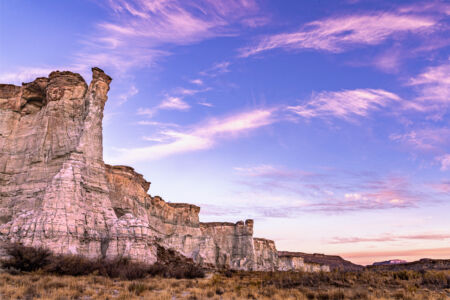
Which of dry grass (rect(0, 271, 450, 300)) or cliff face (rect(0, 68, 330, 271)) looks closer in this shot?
dry grass (rect(0, 271, 450, 300))

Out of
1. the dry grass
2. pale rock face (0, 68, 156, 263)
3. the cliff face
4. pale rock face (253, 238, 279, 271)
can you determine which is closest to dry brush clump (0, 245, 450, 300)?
the dry grass

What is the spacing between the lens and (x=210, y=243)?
63.8 meters

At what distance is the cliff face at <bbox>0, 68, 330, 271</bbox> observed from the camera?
82.5ft

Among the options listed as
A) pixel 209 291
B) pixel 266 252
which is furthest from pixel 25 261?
pixel 266 252

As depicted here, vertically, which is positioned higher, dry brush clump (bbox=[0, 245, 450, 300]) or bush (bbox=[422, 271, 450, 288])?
bush (bbox=[422, 271, 450, 288])

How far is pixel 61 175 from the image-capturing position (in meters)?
27.3

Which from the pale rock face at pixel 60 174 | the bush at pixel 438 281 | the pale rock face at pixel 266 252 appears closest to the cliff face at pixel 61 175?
the pale rock face at pixel 60 174

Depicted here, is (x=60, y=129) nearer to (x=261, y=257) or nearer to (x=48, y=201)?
(x=48, y=201)

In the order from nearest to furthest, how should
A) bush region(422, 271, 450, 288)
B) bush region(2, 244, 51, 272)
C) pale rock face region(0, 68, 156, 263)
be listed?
bush region(422, 271, 450, 288) → bush region(2, 244, 51, 272) → pale rock face region(0, 68, 156, 263)

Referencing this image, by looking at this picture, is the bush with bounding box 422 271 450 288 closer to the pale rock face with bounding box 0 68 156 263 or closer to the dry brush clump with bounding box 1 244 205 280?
the dry brush clump with bounding box 1 244 205 280

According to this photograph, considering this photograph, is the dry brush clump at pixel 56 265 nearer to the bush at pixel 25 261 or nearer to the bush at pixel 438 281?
the bush at pixel 25 261

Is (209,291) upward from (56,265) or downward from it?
downward

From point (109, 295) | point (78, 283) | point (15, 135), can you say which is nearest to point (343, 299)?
point (109, 295)

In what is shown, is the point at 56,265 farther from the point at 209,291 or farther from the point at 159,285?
the point at 209,291
